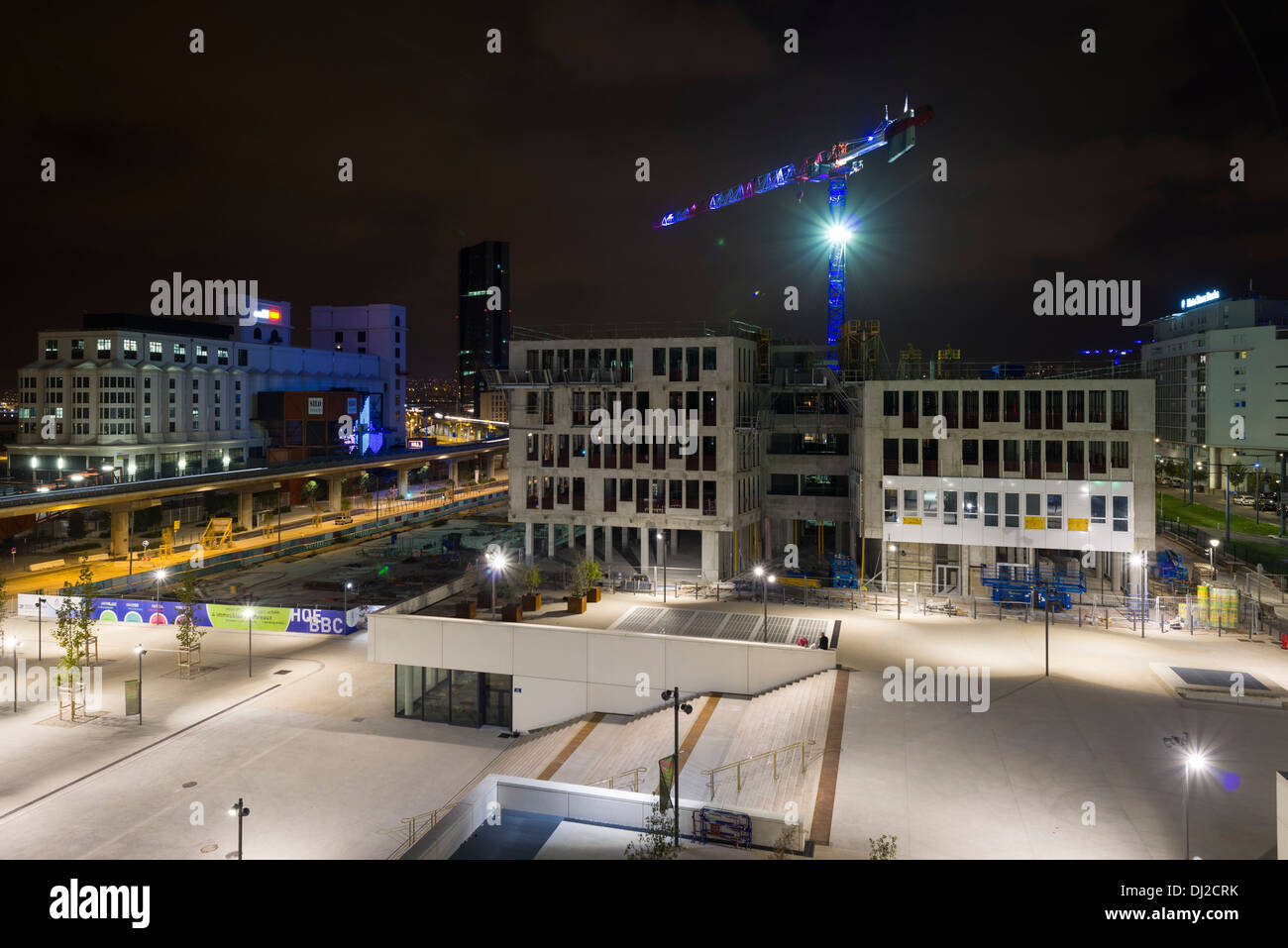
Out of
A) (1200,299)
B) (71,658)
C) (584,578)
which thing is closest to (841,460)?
(584,578)

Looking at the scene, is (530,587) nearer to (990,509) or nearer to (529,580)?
(529,580)

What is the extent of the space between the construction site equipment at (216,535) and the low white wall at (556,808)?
69.6 meters

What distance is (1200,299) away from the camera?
141 m

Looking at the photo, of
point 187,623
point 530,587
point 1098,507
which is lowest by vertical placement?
point 187,623

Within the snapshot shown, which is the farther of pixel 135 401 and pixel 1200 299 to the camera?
pixel 1200 299

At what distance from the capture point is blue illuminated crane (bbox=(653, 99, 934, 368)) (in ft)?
355

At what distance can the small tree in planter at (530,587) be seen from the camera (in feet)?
147

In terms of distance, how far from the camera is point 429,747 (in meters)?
34.7

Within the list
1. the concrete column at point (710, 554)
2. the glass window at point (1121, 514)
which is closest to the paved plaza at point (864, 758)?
the glass window at point (1121, 514)

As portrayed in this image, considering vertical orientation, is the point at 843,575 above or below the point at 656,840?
above

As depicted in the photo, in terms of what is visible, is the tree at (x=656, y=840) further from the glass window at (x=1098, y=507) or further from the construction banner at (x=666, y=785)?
the glass window at (x=1098, y=507)

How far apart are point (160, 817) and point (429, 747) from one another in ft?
33.7

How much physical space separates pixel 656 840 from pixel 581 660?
1728 cm

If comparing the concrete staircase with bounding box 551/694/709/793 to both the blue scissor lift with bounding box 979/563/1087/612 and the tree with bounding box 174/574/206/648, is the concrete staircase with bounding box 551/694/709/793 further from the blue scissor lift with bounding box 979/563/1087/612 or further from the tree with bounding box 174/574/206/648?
the tree with bounding box 174/574/206/648
